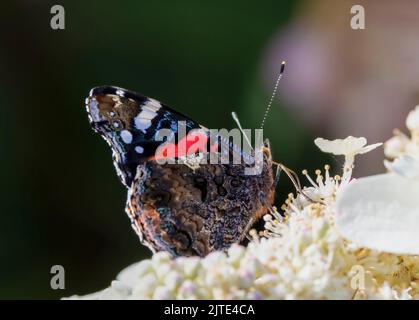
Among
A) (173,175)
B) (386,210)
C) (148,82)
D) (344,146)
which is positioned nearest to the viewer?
(386,210)

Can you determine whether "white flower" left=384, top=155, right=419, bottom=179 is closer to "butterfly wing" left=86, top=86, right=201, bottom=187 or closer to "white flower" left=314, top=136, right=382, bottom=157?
"white flower" left=314, top=136, right=382, bottom=157

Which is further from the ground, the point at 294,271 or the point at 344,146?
the point at 344,146

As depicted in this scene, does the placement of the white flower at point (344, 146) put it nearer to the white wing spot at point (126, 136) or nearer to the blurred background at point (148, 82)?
the white wing spot at point (126, 136)

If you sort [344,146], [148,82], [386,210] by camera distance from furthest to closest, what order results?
1. [148,82]
2. [344,146]
3. [386,210]

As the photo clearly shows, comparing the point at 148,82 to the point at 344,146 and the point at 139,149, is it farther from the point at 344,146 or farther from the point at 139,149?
the point at 344,146

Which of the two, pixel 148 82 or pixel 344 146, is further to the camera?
pixel 148 82

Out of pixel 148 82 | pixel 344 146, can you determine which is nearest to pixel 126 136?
pixel 344 146

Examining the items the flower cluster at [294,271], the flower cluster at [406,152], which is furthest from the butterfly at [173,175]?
the flower cluster at [406,152]
